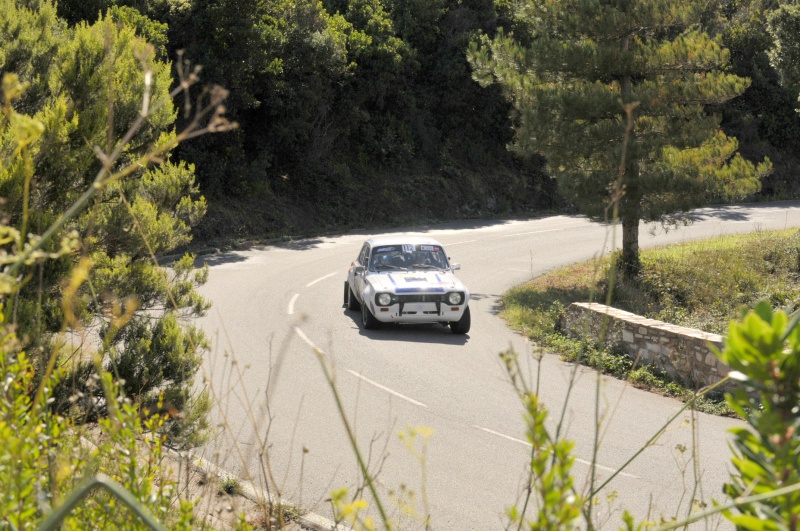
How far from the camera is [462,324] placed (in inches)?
615

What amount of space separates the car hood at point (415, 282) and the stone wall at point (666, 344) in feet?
7.89

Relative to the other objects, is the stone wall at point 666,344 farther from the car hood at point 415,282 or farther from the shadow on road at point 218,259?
the shadow on road at point 218,259

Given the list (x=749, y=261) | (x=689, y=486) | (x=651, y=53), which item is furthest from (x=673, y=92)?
(x=689, y=486)

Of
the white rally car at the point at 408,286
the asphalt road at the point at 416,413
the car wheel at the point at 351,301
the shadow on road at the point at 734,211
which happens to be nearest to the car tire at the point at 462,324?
the white rally car at the point at 408,286

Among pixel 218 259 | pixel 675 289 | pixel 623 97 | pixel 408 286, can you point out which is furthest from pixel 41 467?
pixel 218 259

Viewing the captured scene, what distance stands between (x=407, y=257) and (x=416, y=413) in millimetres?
6049

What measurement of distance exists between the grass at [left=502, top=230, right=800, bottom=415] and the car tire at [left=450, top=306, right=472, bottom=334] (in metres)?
1.27

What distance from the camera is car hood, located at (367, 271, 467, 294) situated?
50.1 feet

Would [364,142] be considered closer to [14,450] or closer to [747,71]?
[747,71]

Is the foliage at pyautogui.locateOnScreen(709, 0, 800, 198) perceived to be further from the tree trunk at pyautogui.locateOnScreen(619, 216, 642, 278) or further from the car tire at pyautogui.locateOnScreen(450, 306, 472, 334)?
the car tire at pyautogui.locateOnScreen(450, 306, 472, 334)

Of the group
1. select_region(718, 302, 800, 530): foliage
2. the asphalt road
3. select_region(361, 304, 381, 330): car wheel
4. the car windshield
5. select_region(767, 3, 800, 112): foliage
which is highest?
select_region(767, 3, 800, 112): foliage

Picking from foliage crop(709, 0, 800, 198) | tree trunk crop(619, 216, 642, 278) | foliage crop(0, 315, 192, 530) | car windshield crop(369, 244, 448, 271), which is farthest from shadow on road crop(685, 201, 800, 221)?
foliage crop(0, 315, 192, 530)

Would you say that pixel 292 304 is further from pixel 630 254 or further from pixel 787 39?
pixel 787 39

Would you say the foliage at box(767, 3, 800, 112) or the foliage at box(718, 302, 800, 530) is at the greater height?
the foliage at box(767, 3, 800, 112)
